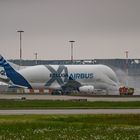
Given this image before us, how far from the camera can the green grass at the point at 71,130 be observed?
81.9 feet

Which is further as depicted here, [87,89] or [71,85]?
[71,85]

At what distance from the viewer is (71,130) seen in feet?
93.0

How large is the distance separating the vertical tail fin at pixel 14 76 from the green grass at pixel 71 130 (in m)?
71.0

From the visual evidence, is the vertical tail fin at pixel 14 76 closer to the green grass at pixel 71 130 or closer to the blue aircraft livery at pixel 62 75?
the blue aircraft livery at pixel 62 75

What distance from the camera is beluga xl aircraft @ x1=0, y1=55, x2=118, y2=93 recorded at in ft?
346

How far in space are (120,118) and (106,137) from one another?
41.9 ft

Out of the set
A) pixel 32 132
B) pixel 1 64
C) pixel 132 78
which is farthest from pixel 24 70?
pixel 32 132

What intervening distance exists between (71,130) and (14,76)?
81336 mm

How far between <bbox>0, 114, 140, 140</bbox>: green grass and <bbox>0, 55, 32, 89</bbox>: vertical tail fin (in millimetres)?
70956

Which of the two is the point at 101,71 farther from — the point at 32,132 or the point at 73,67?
the point at 32,132

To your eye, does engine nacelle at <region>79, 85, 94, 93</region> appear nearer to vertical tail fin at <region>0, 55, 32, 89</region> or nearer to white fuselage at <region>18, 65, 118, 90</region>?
Answer: white fuselage at <region>18, 65, 118, 90</region>

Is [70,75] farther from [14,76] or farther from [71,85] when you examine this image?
[14,76]

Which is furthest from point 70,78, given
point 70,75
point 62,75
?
point 62,75

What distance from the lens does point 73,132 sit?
27.3m
